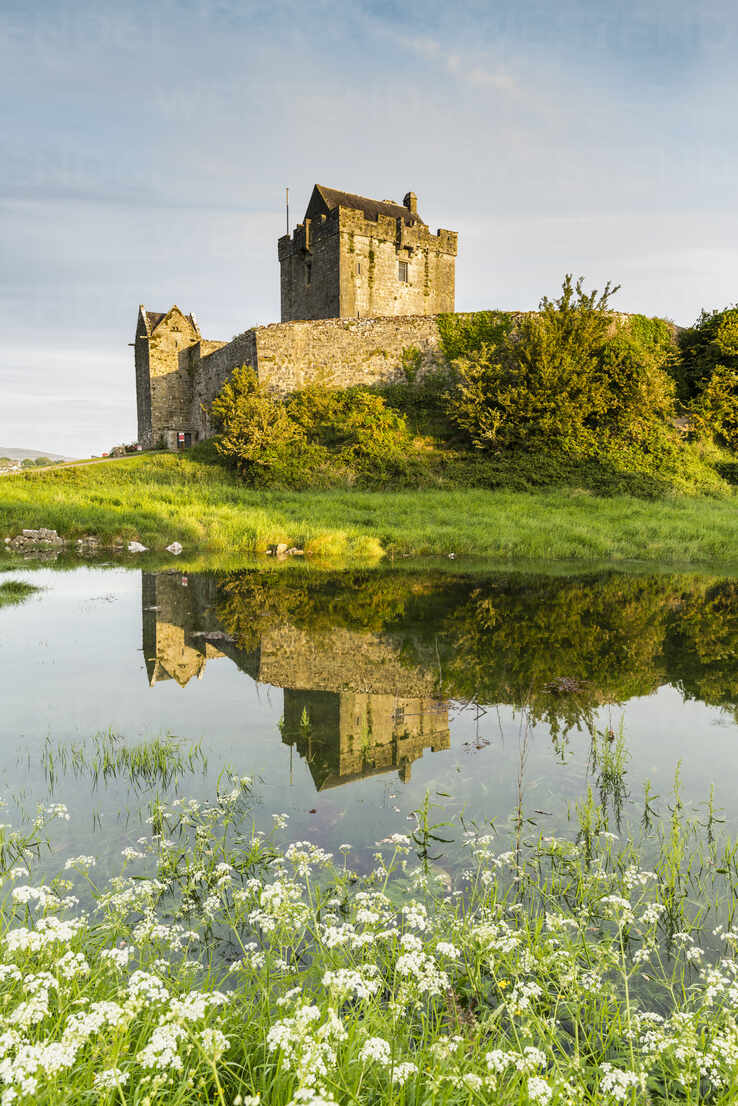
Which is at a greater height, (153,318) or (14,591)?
(153,318)

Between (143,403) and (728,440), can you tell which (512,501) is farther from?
(143,403)

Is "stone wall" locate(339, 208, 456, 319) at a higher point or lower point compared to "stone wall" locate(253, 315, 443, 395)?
higher

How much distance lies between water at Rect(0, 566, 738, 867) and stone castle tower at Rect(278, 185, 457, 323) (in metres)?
33.2

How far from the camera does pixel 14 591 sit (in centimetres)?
1281

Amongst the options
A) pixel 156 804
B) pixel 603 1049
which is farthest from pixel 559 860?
pixel 156 804

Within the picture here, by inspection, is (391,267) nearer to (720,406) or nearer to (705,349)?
(705,349)

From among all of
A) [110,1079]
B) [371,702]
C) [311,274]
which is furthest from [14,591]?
[311,274]

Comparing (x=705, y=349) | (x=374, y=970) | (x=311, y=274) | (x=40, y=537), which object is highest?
(x=311, y=274)

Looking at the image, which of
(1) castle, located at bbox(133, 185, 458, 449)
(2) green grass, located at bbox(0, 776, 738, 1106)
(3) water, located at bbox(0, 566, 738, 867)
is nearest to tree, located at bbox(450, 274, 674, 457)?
(1) castle, located at bbox(133, 185, 458, 449)

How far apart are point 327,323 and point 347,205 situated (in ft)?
54.9

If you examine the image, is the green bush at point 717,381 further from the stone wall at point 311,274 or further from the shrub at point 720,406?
the stone wall at point 311,274

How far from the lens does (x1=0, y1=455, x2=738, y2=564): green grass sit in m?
19.1

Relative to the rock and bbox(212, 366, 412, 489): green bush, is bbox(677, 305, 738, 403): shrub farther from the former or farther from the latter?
the rock

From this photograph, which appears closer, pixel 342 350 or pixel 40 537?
pixel 40 537
